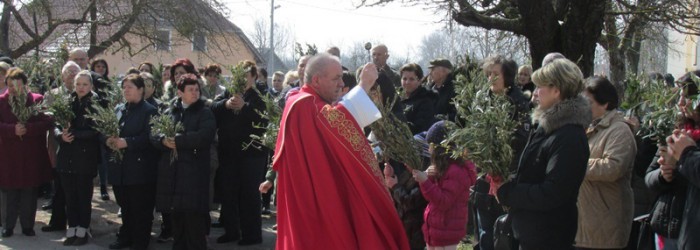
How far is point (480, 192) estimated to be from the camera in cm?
609

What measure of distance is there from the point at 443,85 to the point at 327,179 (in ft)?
12.6

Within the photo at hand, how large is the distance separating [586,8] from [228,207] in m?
5.14

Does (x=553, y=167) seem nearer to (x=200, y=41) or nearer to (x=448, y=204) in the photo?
(x=448, y=204)

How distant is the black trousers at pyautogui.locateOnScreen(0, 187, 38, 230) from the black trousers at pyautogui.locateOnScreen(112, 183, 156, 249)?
49.5 inches

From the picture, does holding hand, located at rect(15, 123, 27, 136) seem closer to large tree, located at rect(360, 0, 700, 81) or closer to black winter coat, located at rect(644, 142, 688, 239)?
large tree, located at rect(360, 0, 700, 81)

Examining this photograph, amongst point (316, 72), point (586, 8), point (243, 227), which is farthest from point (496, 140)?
point (586, 8)

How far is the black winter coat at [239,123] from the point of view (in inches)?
317

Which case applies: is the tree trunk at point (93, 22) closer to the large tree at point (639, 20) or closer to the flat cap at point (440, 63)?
the flat cap at point (440, 63)

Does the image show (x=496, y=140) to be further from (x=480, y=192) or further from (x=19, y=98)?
(x=19, y=98)

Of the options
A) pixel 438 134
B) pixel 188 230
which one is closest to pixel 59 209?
pixel 188 230

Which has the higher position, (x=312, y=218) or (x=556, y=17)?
(x=556, y=17)

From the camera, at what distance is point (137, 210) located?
7.77m

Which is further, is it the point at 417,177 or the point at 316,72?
the point at 417,177

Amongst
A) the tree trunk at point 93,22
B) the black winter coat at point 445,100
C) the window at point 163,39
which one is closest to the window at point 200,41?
the window at point 163,39
